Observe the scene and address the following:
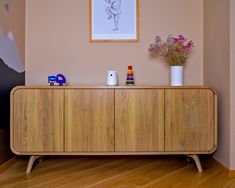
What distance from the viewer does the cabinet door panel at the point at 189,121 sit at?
1.86m

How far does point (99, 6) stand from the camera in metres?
2.28

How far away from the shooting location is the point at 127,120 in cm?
186

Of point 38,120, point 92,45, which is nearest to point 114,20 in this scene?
point 92,45

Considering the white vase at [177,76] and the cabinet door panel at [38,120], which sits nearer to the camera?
the cabinet door panel at [38,120]

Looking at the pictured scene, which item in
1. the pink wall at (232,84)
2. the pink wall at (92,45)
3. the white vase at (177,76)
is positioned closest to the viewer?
the pink wall at (232,84)

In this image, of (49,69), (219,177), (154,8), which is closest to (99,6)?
(154,8)

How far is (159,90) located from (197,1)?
103 centimetres

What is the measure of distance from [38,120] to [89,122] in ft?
1.25

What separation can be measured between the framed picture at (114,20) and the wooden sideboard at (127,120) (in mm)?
640

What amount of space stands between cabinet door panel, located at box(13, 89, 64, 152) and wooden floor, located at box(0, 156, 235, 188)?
A: 0.21m

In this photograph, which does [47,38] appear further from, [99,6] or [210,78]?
[210,78]

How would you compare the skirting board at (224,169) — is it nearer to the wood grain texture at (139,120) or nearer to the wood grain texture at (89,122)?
the wood grain texture at (139,120)

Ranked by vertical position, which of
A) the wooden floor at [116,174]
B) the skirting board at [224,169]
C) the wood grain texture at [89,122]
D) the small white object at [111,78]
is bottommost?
the wooden floor at [116,174]

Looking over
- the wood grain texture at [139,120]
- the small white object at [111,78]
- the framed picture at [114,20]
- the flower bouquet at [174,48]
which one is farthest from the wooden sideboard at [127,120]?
the framed picture at [114,20]
